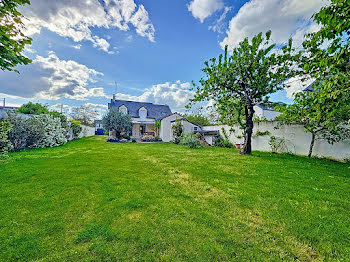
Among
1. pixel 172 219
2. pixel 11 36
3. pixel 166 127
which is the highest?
pixel 11 36

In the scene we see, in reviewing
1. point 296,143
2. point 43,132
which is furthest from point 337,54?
point 43,132

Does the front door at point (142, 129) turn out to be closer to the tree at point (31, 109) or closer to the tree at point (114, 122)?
the tree at point (114, 122)

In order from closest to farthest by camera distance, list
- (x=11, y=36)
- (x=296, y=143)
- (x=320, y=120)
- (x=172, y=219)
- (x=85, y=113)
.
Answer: (x=172, y=219) < (x=11, y=36) < (x=320, y=120) < (x=296, y=143) < (x=85, y=113)

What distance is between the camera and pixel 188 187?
13.5 feet

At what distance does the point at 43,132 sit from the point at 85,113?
3293 cm

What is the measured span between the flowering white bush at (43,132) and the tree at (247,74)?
12.1 meters

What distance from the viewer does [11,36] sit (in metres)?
2.89

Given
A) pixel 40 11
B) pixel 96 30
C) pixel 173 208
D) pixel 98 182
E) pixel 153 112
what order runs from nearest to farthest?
pixel 173 208, pixel 98 182, pixel 40 11, pixel 96 30, pixel 153 112

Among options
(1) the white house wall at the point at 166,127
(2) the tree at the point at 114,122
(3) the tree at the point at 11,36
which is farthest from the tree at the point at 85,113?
(3) the tree at the point at 11,36

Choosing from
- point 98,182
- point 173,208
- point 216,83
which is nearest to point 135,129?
point 216,83

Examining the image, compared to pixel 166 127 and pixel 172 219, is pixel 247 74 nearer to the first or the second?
pixel 172 219

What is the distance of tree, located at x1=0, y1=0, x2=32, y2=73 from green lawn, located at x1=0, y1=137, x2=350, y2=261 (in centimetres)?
301

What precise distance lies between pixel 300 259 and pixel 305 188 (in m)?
3.08

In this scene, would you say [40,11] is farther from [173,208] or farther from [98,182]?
[173,208]
